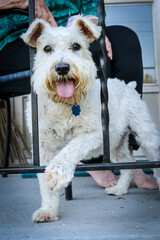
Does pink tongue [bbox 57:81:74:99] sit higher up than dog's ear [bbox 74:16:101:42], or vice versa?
dog's ear [bbox 74:16:101:42]

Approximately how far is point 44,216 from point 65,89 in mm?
761

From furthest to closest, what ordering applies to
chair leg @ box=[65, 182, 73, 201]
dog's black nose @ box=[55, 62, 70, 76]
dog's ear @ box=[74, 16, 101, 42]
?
chair leg @ box=[65, 182, 73, 201] → dog's ear @ box=[74, 16, 101, 42] → dog's black nose @ box=[55, 62, 70, 76]

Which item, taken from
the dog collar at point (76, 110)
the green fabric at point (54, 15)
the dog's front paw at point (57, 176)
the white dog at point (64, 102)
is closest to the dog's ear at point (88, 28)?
the white dog at point (64, 102)

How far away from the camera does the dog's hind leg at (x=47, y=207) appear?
171 cm

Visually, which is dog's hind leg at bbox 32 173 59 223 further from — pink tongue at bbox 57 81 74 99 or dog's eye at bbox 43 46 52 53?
dog's eye at bbox 43 46 52 53

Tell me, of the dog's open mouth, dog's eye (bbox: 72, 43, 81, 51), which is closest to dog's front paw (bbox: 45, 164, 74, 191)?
the dog's open mouth

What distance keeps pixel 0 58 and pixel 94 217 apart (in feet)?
4.74

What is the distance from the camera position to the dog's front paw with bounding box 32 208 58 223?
169cm

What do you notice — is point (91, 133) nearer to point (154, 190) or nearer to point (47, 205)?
point (47, 205)

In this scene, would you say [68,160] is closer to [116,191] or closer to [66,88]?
[66,88]

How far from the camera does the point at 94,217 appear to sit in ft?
5.70

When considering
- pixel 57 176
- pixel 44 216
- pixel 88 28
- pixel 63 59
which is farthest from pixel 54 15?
pixel 44 216


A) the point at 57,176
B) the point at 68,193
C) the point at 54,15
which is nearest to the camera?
the point at 57,176

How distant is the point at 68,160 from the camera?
5.41ft
